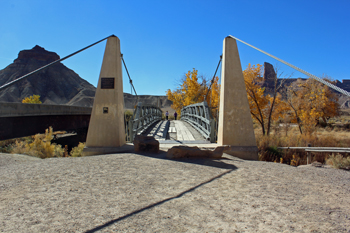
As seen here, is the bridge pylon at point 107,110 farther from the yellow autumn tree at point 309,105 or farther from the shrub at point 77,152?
the yellow autumn tree at point 309,105

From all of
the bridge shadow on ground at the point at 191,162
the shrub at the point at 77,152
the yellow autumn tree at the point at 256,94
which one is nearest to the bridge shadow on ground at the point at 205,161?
the bridge shadow on ground at the point at 191,162

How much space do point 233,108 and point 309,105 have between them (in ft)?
Result: 59.3

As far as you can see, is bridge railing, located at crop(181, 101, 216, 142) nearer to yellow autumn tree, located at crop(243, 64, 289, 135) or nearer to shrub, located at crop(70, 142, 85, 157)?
shrub, located at crop(70, 142, 85, 157)

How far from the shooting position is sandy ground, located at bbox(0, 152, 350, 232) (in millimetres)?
2057

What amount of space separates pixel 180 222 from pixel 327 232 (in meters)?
1.31

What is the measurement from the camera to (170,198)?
106 inches

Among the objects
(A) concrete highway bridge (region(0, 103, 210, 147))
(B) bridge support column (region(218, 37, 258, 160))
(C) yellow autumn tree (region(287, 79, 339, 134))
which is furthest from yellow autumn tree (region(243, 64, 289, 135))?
(B) bridge support column (region(218, 37, 258, 160))

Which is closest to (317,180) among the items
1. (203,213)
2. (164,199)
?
(203,213)

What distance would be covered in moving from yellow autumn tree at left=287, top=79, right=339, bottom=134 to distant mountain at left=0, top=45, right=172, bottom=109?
48.0 meters

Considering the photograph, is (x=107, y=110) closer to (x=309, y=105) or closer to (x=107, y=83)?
(x=107, y=83)

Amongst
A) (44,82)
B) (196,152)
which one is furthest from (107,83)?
(44,82)

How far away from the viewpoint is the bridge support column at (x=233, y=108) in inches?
226

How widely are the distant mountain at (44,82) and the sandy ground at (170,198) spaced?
64.6m

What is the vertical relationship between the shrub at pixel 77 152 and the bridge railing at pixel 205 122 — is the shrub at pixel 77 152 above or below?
below
